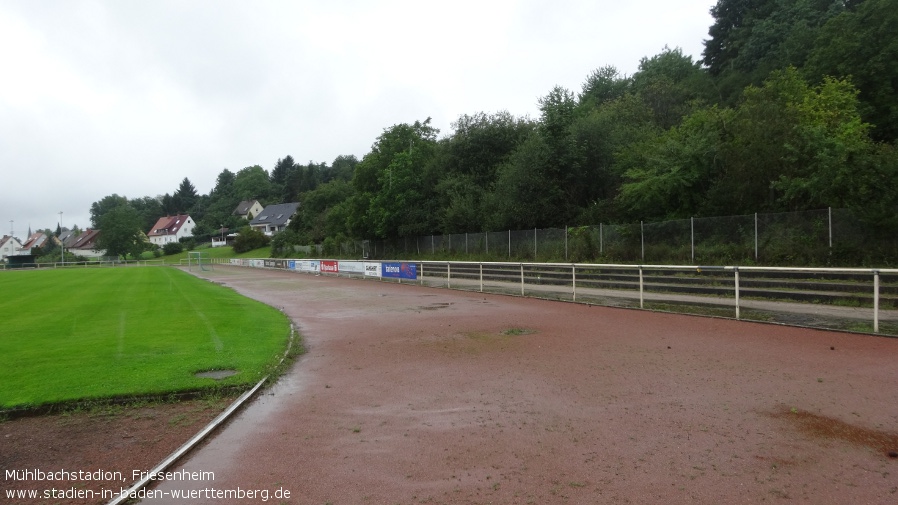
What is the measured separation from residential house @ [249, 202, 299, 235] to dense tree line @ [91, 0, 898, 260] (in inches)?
2430

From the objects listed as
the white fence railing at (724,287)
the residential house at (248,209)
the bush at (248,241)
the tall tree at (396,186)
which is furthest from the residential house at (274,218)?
the white fence railing at (724,287)

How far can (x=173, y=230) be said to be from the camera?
12812 centimetres

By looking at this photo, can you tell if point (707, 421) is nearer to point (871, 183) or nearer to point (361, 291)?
point (871, 183)

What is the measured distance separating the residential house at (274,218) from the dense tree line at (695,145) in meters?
61.7

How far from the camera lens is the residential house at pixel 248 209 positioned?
132 meters

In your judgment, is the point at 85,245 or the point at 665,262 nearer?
the point at 665,262

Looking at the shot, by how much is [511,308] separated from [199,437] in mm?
10974

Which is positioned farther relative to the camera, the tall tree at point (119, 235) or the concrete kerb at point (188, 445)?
the tall tree at point (119, 235)

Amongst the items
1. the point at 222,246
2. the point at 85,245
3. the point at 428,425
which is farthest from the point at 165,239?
the point at 428,425

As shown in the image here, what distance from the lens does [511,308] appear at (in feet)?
51.0

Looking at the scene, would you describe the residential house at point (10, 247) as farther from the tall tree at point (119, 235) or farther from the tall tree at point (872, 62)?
the tall tree at point (872, 62)

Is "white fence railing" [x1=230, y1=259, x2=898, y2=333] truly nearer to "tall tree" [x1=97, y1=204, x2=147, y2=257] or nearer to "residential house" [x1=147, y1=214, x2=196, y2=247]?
"tall tree" [x1=97, y1=204, x2=147, y2=257]

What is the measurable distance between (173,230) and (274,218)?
3344 centimetres

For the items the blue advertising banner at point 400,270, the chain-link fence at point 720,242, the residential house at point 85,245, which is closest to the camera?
the chain-link fence at point 720,242
